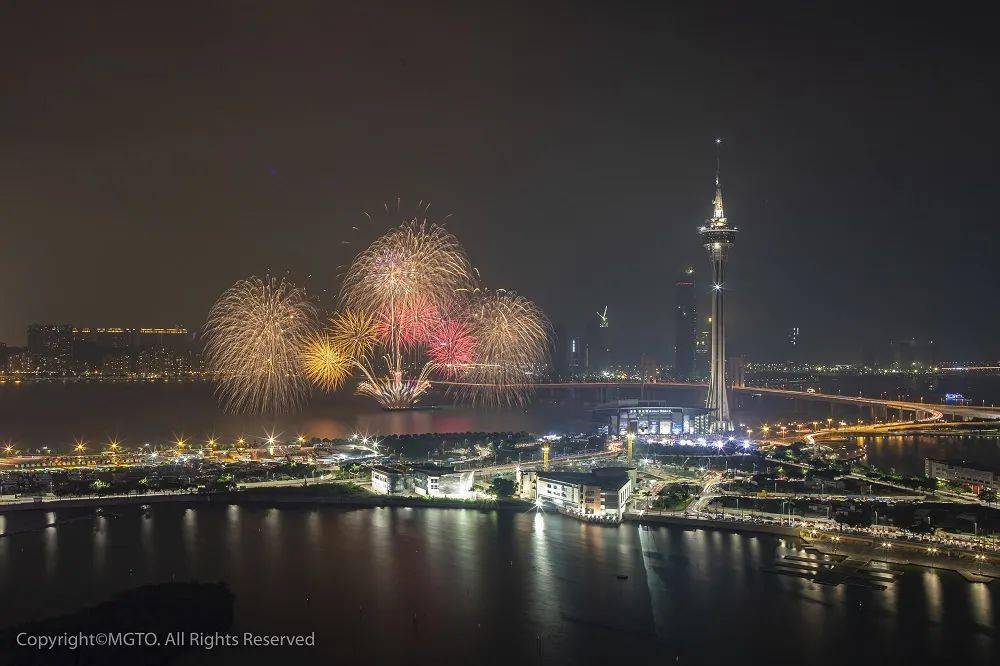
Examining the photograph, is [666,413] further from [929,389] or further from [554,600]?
[929,389]

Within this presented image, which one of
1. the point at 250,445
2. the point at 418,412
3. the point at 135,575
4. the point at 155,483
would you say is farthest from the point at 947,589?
the point at 418,412

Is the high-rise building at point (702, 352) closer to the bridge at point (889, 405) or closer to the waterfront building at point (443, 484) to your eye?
the bridge at point (889, 405)

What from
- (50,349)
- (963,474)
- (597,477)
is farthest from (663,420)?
(50,349)

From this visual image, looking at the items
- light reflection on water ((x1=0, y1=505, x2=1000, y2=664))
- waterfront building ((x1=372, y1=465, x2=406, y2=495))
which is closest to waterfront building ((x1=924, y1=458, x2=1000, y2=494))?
light reflection on water ((x1=0, y1=505, x2=1000, y2=664))

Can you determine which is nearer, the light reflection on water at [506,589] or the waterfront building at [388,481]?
the light reflection on water at [506,589]

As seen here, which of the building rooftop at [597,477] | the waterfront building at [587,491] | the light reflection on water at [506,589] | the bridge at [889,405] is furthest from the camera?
the bridge at [889,405]

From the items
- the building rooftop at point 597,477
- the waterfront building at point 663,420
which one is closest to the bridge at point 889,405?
the waterfront building at point 663,420

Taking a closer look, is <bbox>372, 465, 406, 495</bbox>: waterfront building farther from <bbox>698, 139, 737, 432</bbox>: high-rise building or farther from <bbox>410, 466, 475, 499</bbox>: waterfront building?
<bbox>698, 139, 737, 432</bbox>: high-rise building
